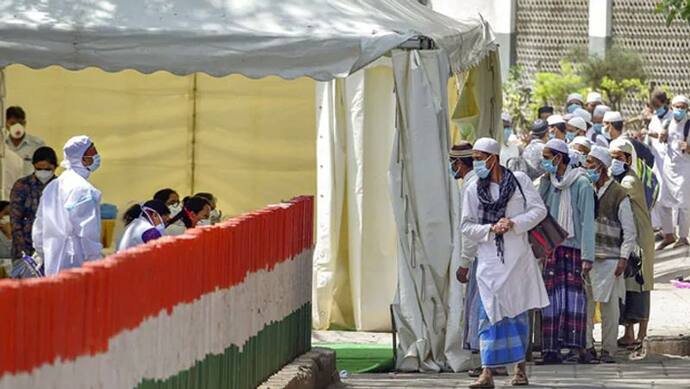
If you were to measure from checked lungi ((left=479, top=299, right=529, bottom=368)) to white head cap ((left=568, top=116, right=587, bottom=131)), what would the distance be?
216 inches

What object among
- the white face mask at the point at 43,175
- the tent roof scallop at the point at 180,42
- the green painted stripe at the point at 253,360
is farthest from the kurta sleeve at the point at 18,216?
the green painted stripe at the point at 253,360

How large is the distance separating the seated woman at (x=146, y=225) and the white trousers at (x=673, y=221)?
11.1 m

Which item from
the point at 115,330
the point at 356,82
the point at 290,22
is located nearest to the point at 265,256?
the point at 290,22

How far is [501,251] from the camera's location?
11.7 metres

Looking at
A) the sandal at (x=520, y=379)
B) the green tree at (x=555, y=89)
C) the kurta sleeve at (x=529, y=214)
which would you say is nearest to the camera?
the kurta sleeve at (x=529, y=214)

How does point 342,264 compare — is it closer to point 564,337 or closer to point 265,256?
point 564,337

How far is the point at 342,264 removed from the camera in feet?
51.1

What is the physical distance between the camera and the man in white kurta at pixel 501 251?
11664 mm

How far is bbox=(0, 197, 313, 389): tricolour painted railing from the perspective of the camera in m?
6.26

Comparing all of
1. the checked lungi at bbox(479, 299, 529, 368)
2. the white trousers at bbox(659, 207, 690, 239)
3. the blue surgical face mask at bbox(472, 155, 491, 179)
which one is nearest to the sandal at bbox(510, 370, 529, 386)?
the checked lungi at bbox(479, 299, 529, 368)

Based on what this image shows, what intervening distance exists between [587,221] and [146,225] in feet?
11.2

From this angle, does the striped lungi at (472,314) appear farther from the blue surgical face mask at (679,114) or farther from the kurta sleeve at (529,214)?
the blue surgical face mask at (679,114)

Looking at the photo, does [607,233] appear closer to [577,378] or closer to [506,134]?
[577,378]

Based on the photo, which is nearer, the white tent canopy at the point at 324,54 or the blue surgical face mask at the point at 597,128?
the white tent canopy at the point at 324,54
